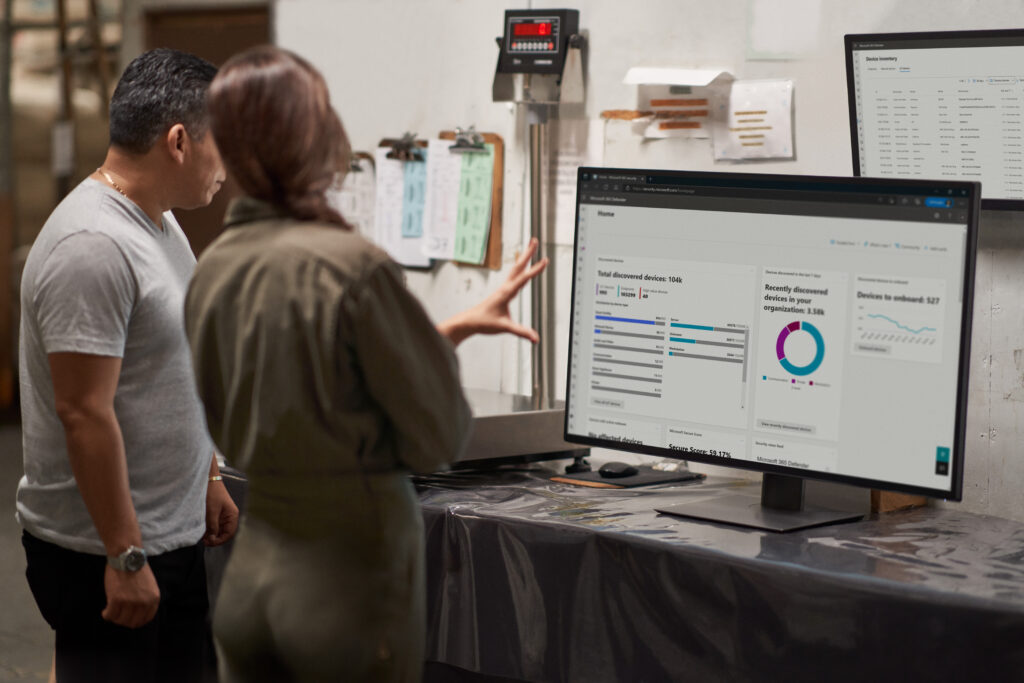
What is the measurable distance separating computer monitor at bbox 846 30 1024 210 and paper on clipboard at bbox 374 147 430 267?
1.04 m

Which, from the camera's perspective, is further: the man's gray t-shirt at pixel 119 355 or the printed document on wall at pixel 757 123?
the printed document on wall at pixel 757 123

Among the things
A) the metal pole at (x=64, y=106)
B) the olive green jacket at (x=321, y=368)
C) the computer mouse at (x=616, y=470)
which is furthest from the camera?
the metal pole at (x=64, y=106)

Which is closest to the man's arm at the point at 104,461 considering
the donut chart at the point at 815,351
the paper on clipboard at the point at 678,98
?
the donut chart at the point at 815,351

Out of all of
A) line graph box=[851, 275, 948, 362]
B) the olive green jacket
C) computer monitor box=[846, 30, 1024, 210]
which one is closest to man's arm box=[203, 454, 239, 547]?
the olive green jacket

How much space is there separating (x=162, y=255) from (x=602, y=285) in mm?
629

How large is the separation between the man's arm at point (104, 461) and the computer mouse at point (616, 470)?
0.75 m

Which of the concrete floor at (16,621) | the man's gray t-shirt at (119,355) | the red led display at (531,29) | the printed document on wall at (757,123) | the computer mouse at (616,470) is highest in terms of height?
the red led display at (531,29)

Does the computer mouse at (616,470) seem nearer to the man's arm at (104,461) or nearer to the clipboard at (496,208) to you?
the clipboard at (496,208)

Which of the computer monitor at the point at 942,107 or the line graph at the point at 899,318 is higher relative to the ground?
the computer monitor at the point at 942,107

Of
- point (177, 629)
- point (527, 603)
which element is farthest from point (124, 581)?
point (527, 603)

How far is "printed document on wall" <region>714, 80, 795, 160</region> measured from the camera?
198cm

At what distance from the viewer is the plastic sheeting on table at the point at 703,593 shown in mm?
1325

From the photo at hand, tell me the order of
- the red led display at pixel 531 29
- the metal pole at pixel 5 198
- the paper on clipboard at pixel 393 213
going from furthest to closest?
the metal pole at pixel 5 198
the paper on clipboard at pixel 393 213
the red led display at pixel 531 29

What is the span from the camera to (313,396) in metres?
1.14
